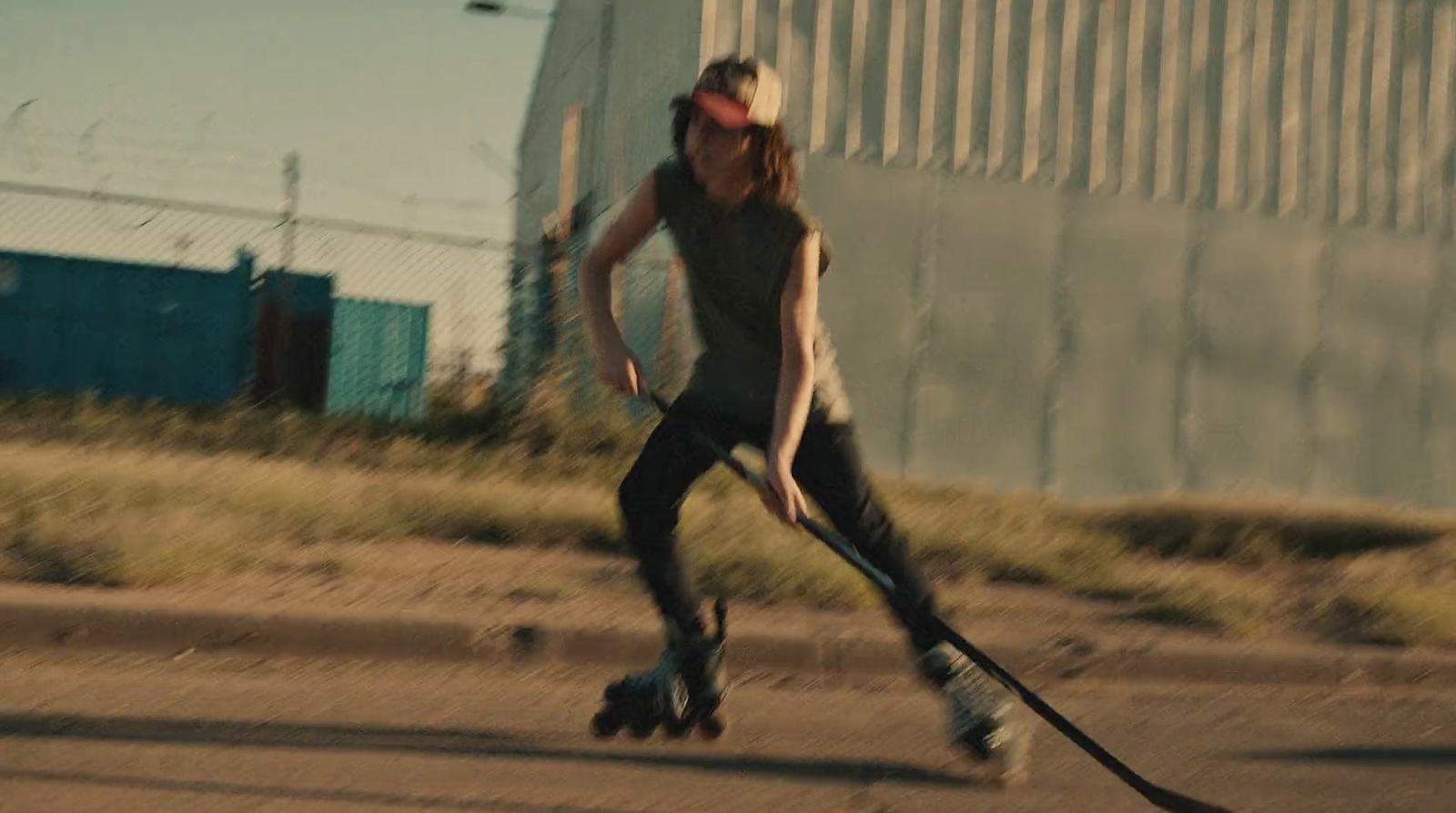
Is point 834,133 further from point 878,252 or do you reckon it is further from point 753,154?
point 753,154

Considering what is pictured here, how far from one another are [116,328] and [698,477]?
45.9 ft

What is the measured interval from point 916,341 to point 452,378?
11.6 ft

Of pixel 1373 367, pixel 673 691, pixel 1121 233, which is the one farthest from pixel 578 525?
pixel 1373 367

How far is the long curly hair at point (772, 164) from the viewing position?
145 inches

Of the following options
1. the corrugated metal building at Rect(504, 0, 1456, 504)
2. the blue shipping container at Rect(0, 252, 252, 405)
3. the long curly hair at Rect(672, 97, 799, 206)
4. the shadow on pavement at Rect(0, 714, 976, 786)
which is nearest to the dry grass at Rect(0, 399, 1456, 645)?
the corrugated metal building at Rect(504, 0, 1456, 504)

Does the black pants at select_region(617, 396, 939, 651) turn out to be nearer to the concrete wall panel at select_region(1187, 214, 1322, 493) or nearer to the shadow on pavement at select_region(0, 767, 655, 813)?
the shadow on pavement at select_region(0, 767, 655, 813)

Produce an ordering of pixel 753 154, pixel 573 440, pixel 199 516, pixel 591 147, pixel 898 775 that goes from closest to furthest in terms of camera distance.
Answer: pixel 753 154 → pixel 898 775 → pixel 199 516 → pixel 573 440 → pixel 591 147

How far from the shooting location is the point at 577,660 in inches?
214

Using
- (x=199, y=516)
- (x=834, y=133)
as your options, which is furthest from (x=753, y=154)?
(x=834, y=133)

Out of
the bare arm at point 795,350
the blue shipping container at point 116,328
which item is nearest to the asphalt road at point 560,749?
the bare arm at point 795,350

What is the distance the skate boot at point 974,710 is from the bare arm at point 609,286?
38.4 inches

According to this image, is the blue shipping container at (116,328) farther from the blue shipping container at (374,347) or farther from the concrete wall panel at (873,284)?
the concrete wall panel at (873,284)

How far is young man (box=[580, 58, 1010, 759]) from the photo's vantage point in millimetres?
3674

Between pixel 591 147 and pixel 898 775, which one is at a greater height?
pixel 591 147
